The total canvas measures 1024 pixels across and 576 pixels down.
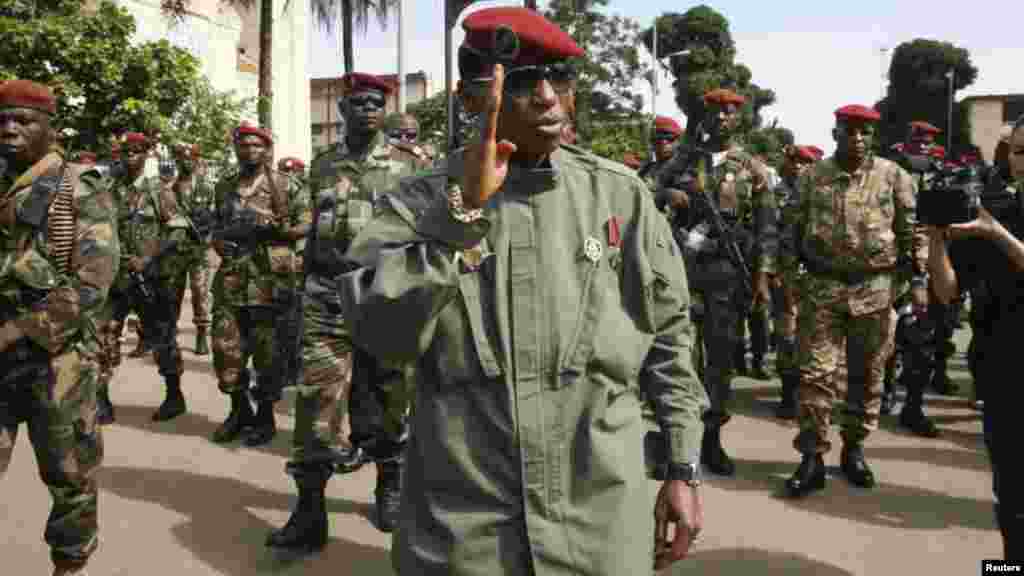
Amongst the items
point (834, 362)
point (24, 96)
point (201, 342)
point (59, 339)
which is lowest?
point (201, 342)

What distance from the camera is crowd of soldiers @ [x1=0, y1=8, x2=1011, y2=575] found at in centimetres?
195

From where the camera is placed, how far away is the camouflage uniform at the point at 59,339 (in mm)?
3938

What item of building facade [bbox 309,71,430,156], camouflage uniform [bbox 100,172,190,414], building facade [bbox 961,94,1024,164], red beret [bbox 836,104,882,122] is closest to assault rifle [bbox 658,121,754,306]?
red beret [bbox 836,104,882,122]

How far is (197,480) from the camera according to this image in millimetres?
6172

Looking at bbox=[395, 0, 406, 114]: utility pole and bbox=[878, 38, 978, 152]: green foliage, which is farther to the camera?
bbox=[878, 38, 978, 152]: green foliage

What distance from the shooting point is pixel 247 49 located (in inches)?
1741

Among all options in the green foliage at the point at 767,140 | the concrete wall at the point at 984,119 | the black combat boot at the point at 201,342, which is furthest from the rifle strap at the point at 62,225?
the concrete wall at the point at 984,119

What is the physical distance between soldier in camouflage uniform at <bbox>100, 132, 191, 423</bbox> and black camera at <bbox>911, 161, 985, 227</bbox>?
6452mm

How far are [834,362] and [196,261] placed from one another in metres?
6.16

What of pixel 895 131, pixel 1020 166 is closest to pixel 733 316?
pixel 1020 166

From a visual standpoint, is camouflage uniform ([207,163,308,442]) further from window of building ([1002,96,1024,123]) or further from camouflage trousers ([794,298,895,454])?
window of building ([1002,96,1024,123])

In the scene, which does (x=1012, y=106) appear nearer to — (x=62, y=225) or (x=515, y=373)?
(x=62, y=225)

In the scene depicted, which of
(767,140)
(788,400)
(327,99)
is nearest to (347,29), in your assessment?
(788,400)

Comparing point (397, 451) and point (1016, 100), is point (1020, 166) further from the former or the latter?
point (1016, 100)
